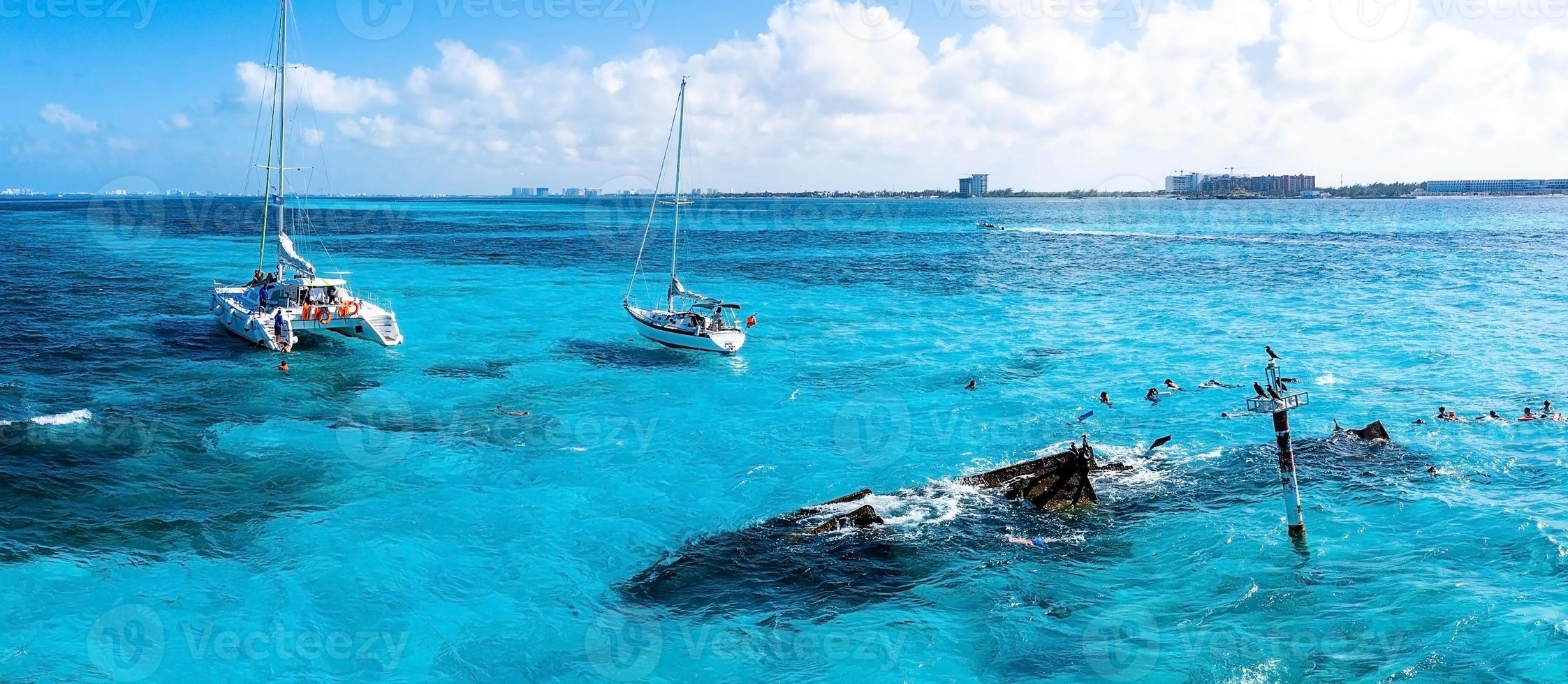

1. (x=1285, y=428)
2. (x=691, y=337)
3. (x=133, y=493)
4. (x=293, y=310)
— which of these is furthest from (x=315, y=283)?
(x=1285, y=428)

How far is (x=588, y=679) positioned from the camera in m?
19.3

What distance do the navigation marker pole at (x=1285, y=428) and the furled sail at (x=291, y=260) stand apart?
46.0 metres

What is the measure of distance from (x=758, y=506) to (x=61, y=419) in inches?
1058

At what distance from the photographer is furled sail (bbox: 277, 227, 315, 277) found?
1999 inches

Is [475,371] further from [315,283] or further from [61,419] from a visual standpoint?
[61,419]

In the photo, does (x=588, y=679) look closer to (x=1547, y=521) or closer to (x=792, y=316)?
(x=1547, y=521)

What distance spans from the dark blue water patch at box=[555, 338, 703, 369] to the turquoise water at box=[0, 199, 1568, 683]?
16.1 inches

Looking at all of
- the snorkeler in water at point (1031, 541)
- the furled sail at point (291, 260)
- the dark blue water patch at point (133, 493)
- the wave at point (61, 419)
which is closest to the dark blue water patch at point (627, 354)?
the furled sail at point (291, 260)

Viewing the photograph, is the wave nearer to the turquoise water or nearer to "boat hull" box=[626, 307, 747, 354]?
the turquoise water

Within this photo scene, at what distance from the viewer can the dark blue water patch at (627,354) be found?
48.2 meters

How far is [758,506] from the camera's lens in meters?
28.3

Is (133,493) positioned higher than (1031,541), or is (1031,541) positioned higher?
(133,493)

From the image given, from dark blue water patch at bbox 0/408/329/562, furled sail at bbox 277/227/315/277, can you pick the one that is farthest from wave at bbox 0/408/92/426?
furled sail at bbox 277/227/315/277

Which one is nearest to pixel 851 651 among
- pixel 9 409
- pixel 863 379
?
pixel 863 379
